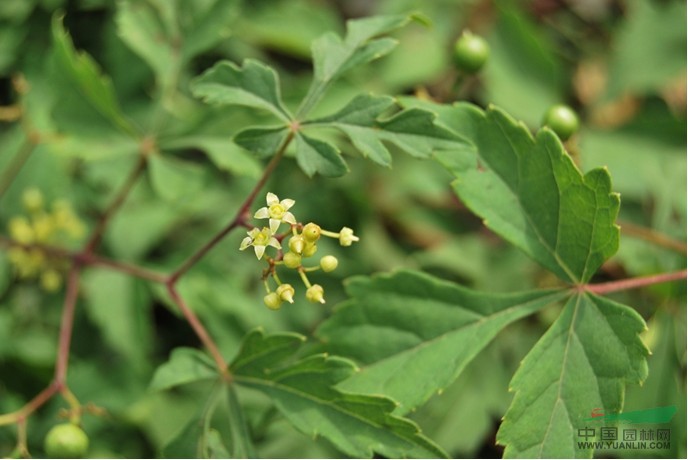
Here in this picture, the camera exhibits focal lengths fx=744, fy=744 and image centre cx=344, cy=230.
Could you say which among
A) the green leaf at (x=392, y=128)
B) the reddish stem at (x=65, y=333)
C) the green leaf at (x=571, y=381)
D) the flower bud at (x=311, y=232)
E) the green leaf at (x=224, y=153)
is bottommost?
the reddish stem at (x=65, y=333)

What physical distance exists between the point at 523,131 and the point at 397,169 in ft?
4.85

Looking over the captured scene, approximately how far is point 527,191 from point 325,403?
2.62 ft

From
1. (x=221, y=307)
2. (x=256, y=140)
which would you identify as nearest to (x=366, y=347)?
(x=256, y=140)

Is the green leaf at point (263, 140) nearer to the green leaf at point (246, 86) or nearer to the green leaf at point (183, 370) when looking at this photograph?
the green leaf at point (246, 86)

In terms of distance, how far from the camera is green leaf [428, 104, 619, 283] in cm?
197

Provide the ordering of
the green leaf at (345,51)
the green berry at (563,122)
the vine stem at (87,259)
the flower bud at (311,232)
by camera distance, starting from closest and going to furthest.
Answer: the flower bud at (311,232) < the green leaf at (345,51) < the green berry at (563,122) < the vine stem at (87,259)

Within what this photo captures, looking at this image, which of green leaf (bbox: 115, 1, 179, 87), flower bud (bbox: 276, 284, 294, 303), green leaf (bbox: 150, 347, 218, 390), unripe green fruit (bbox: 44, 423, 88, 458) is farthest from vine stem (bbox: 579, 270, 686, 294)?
green leaf (bbox: 115, 1, 179, 87)

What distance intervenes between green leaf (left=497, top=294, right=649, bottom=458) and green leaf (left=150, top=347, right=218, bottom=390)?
2.71 feet

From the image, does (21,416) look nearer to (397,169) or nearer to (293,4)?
(397,169)

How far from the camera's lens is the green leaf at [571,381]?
1851mm

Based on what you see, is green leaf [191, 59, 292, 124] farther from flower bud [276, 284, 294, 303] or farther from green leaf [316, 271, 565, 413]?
green leaf [316, 271, 565, 413]

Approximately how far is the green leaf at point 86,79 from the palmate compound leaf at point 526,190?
109cm

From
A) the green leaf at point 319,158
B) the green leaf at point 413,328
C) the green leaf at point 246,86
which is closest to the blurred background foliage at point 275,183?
the green leaf at point 413,328

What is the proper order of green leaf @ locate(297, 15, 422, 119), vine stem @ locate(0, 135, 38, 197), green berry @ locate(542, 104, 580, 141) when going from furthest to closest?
1. vine stem @ locate(0, 135, 38, 197)
2. green berry @ locate(542, 104, 580, 141)
3. green leaf @ locate(297, 15, 422, 119)
